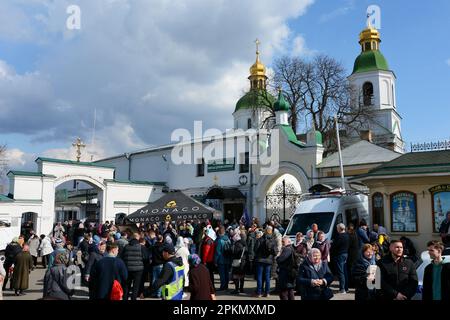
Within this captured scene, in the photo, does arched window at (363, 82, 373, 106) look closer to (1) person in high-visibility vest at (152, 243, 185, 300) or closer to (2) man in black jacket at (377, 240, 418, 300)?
(2) man in black jacket at (377, 240, 418, 300)

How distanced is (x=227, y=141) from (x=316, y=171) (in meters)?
8.73

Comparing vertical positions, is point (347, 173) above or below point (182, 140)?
below

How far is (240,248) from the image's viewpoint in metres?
12.2

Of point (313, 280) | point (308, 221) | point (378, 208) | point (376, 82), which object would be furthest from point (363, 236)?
point (376, 82)

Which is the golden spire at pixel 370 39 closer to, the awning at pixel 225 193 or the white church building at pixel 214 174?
the white church building at pixel 214 174

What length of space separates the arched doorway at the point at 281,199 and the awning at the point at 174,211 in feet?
26.1

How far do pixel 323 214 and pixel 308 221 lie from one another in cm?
57

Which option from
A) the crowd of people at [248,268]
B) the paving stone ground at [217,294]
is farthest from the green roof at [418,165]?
the paving stone ground at [217,294]

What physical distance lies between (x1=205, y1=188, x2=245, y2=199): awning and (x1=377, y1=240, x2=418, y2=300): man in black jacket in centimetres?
2324

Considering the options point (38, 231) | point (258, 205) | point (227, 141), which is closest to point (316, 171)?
point (258, 205)

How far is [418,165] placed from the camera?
53.7 feet

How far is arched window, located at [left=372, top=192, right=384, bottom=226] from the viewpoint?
1741 cm

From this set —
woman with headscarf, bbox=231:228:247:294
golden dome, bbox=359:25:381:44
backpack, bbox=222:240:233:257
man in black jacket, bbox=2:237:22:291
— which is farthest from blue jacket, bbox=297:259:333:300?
golden dome, bbox=359:25:381:44

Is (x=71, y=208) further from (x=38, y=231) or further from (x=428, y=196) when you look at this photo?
(x=428, y=196)
